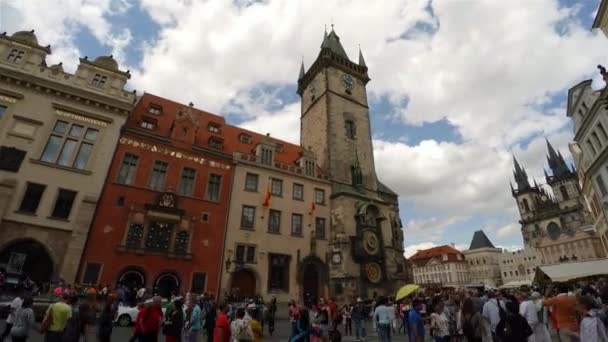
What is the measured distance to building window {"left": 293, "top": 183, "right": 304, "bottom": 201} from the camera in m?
26.0

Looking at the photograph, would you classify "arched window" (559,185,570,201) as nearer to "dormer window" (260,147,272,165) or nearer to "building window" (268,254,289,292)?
"dormer window" (260,147,272,165)

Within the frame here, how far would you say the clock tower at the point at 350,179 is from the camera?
24234 mm

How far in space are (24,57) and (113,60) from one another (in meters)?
5.21

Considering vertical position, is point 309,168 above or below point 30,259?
above

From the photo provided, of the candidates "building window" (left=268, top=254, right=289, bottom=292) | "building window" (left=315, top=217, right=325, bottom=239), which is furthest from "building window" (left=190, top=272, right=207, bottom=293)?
"building window" (left=315, top=217, right=325, bottom=239)

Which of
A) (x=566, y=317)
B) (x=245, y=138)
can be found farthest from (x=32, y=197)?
(x=566, y=317)

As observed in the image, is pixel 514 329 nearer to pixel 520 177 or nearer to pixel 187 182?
pixel 187 182

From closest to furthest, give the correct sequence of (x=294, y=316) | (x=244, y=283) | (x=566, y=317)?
(x=566, y=317)
(x=294, y=316)
(x=244, y=283)

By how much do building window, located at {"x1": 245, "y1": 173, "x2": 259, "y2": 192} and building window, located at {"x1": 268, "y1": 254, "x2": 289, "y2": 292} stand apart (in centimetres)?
566

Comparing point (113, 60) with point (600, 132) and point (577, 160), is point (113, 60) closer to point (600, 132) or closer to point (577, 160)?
point (600, 132)

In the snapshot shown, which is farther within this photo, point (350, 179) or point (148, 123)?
point (350, 179)

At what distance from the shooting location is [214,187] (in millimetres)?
23078

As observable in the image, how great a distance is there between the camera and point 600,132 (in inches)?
Result: 896

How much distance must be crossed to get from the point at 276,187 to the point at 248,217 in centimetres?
381
